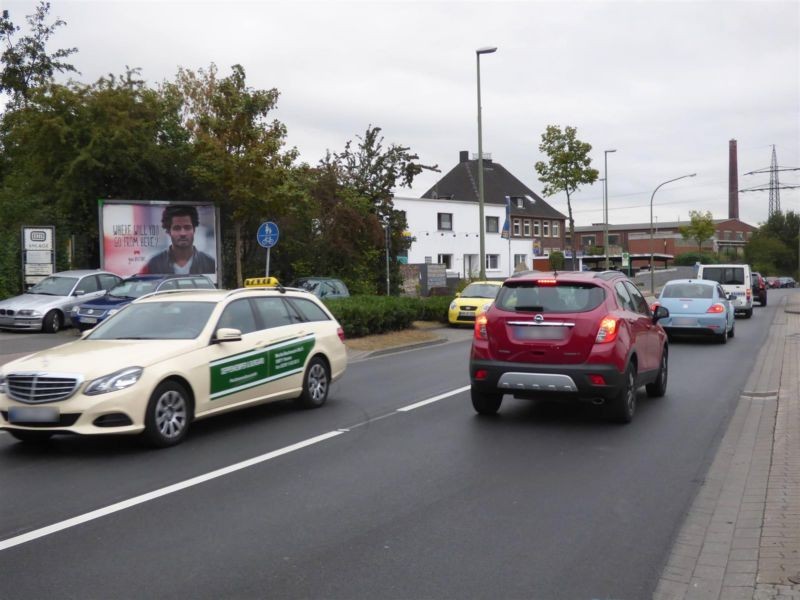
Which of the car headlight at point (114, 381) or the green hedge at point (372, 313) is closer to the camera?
the car headlight at point (114, 381)

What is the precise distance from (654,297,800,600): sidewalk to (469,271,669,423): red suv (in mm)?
1353

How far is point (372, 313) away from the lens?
66.1 feet

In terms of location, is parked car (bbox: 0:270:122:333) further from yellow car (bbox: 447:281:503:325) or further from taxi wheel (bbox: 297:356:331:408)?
taxi wheel (bbox: 297:356:331:408)

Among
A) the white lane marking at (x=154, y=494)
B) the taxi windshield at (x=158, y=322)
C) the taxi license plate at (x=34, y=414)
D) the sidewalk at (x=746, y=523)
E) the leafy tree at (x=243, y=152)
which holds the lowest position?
the sidewalk at (x=746, y=523)

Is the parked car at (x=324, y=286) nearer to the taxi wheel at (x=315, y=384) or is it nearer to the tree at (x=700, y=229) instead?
Result: the taxi wheel at (x=315, y=384)

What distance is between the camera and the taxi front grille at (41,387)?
772 centimetres

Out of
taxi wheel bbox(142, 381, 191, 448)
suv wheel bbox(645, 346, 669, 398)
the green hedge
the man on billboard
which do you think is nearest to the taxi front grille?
taxi wheel bbox(142, 381, 191, 448)

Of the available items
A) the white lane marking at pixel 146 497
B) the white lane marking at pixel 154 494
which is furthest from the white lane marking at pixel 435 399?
the white lane marking at pixel 146 497

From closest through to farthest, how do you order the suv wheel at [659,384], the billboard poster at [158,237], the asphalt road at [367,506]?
the asphalt road at [367,506] → the suv wheel at [659,384] → the billboard poster at [158,237]

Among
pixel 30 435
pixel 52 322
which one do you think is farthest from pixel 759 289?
pixel 30 435

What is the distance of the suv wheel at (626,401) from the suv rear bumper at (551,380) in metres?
0.19

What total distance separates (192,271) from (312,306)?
19386 mm

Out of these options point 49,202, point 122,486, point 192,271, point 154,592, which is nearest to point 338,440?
point 122,486

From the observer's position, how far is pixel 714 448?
8430mm
